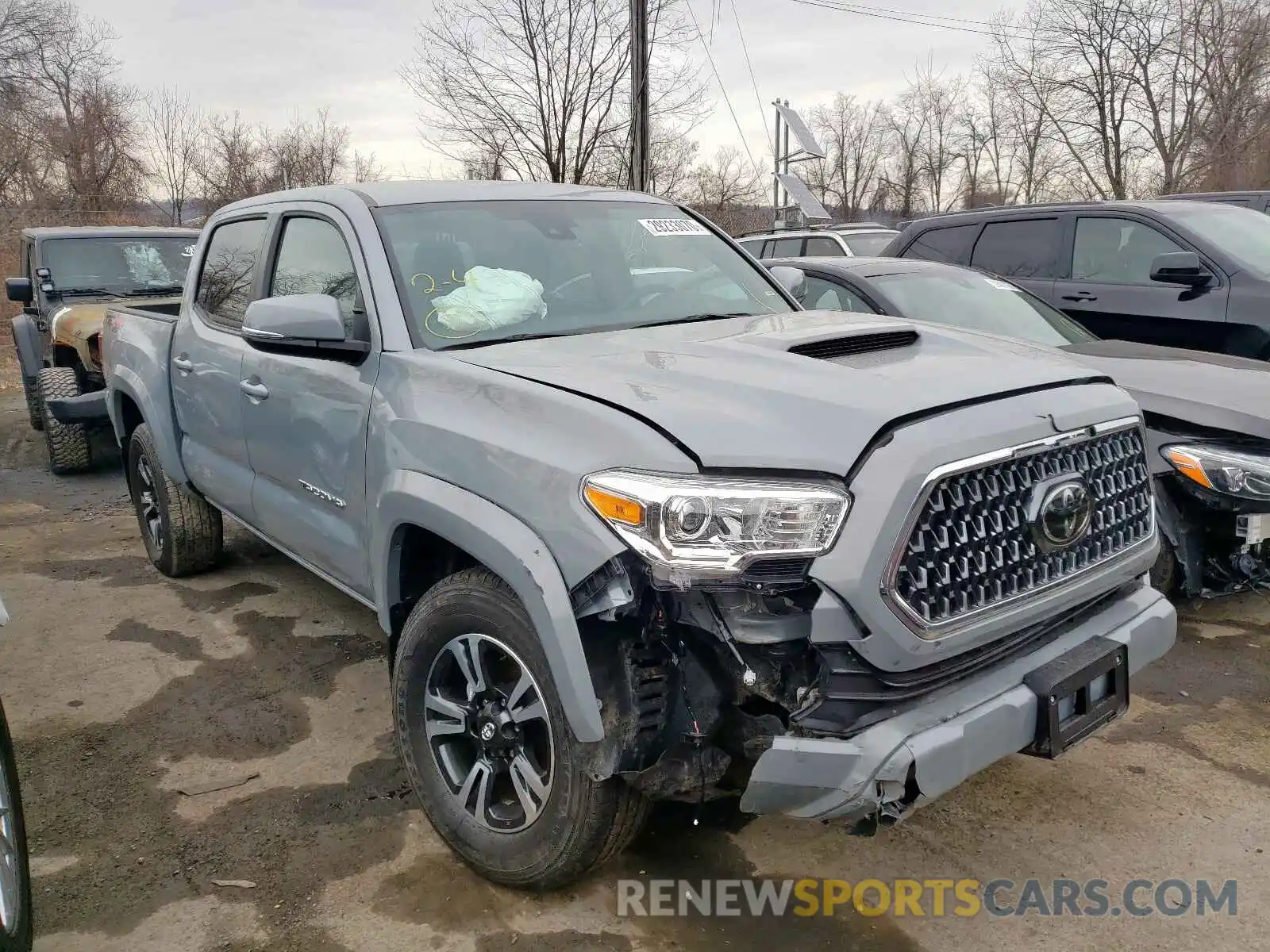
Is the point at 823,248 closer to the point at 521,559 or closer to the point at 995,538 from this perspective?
the point at 995,538

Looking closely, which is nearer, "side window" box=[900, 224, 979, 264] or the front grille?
the front grille

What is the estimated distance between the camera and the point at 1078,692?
7.46 feet

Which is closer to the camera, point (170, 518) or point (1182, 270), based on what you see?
point (170, 518)

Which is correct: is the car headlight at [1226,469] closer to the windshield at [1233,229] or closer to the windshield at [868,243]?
the windshield at [1233,229]

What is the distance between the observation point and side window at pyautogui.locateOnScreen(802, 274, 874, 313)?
5512 millimetres

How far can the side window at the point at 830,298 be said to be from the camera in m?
5.51

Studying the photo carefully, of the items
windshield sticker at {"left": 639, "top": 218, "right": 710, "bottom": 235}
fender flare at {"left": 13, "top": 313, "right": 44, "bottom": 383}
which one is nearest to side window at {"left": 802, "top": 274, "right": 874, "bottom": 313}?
windshield sticker at {"left": 639, "top": 218, "right": 710, "bottom": 235}

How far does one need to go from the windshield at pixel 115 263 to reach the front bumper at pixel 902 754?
8.28 metres

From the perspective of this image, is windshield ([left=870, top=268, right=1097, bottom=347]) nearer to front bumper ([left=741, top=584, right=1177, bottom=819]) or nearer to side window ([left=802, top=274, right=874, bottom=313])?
side window ([left=802, top=274, right=874, bottom=313])

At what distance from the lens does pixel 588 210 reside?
3617 millimetres

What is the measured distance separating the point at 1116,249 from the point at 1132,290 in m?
0.40

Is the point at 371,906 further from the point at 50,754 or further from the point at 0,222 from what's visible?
the point at 0,222

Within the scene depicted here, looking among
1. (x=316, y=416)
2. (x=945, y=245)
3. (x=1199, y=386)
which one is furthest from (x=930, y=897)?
(x=945, y=245)

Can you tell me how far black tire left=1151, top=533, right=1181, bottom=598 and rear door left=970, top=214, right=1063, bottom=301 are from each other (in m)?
3.18
